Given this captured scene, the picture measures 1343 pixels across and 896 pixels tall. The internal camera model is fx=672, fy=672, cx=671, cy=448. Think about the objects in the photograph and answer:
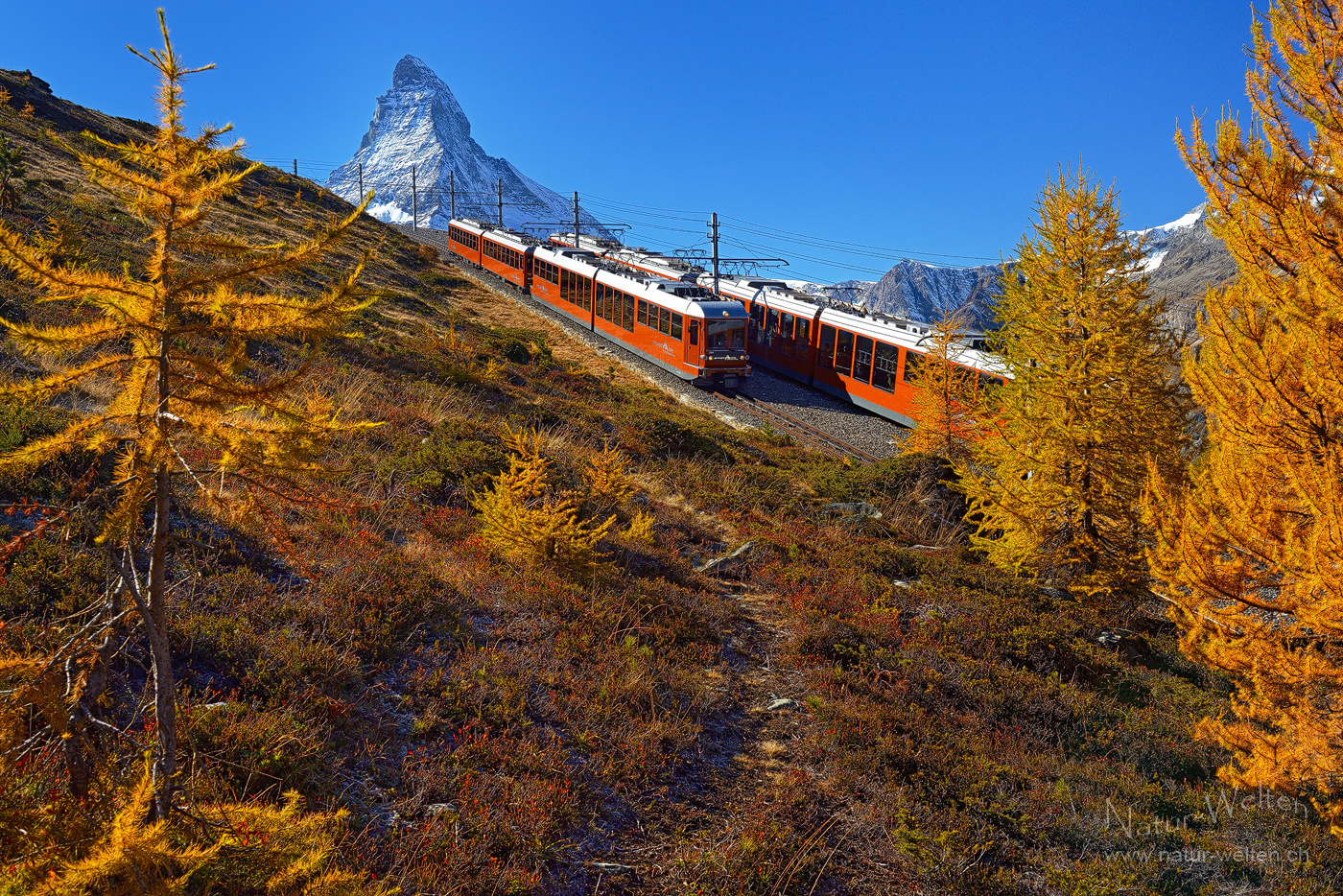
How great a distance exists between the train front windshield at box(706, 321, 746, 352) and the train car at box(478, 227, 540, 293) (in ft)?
52.1

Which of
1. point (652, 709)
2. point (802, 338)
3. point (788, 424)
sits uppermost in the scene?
point (802, 338)

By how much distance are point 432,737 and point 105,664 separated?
2.65 metres

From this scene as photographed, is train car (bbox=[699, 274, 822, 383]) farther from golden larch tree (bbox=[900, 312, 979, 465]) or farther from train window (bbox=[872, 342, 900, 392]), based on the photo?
golden larch tree (bbox=[900, 312, 979, 465])

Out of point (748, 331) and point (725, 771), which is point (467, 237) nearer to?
point (748, 331)

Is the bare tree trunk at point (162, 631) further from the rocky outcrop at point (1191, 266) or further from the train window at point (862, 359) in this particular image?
the rocky outcrop at point (1191, 266)

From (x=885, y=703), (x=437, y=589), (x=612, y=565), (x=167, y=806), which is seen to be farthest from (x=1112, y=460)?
(x=167, y=806)

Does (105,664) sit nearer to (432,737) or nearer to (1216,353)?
(432,737)

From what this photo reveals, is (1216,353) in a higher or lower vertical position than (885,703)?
higher

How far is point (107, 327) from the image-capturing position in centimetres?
286

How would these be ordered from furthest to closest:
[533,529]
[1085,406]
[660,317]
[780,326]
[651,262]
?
[651,262], [780,326], [660,317], [1085,406], [533,529]

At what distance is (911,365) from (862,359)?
2.17m

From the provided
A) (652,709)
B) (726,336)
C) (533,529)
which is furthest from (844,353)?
(652,709)

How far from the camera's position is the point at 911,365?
18.3 metres

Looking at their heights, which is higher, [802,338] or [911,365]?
[802,338]
